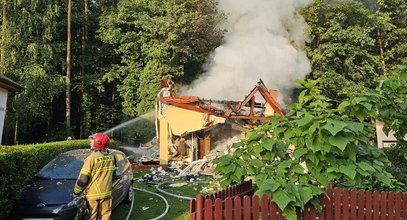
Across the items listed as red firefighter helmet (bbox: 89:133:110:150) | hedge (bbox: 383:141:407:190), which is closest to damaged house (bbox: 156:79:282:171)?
hedge (bbox: 383:141:407:190)

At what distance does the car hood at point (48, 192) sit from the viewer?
4.87m

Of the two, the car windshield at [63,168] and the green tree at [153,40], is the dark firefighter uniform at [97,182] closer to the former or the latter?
the car windshield at [63,168]

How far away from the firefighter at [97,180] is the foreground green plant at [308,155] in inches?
75.2

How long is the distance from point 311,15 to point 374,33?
701cm

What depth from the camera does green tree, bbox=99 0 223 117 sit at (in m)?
22.8

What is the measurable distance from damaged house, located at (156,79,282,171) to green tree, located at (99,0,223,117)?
779cm

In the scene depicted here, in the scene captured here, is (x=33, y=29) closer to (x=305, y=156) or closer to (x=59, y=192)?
(x=59, y=192)

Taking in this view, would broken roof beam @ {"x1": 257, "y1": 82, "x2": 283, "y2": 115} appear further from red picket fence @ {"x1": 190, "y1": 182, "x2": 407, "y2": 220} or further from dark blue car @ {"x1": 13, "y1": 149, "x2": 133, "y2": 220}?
red picket fence @ {"x1": 190, "y1": 182, "x2": 407, "y2": 220}

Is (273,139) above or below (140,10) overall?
below

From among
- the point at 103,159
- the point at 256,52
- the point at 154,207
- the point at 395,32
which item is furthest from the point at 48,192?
the point at 395,32

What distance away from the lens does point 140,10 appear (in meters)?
25.4

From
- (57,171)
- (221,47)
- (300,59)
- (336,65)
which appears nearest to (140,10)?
(221,47)

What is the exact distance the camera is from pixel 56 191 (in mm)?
5117

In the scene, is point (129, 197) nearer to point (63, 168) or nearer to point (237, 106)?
point (63, 168)
